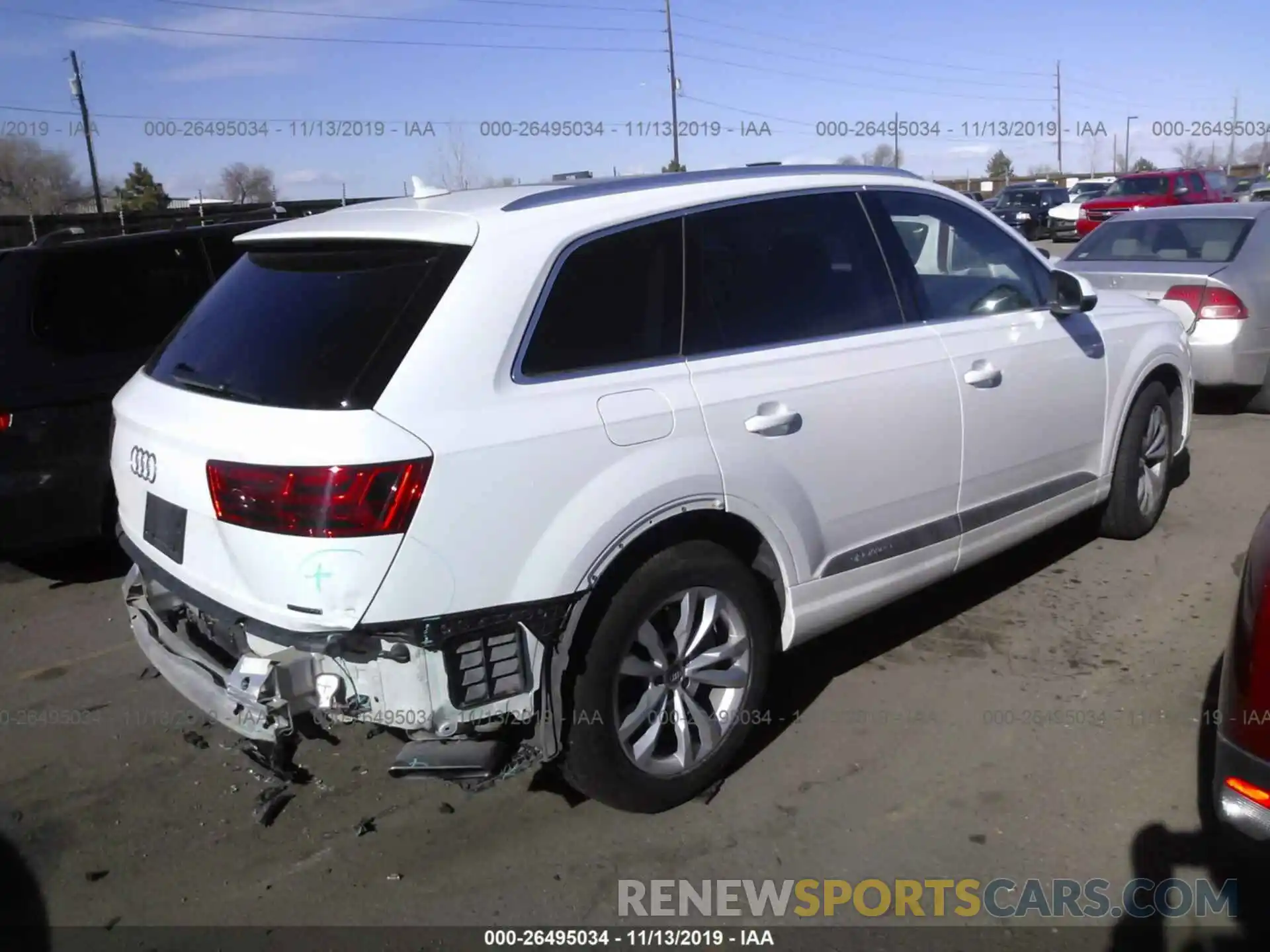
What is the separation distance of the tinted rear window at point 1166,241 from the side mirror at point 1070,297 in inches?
169

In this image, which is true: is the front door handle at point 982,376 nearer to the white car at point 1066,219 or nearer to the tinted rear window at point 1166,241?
the tinted rear window at point 1166,241

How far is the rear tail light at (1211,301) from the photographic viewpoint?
7.81 m

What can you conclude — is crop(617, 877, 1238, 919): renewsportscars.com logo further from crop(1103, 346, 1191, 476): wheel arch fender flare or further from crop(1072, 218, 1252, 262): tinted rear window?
crop(1072, 218, 1252, 262): tinted rear window

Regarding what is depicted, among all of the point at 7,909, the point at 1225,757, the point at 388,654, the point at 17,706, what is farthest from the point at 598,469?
the point at 17,706

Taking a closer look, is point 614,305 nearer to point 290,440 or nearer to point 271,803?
point 290,440

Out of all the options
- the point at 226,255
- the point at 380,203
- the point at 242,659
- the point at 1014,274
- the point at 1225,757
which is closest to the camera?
the point at 1225,757

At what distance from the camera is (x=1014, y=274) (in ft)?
15.5

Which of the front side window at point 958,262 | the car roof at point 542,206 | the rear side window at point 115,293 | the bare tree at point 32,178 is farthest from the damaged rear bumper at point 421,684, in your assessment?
the bare tree at point 32,178

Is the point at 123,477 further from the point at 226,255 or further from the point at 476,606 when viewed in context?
the point at 226,255

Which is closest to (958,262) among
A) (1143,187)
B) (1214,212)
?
(1214,212)

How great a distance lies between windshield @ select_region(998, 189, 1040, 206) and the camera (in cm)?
3014

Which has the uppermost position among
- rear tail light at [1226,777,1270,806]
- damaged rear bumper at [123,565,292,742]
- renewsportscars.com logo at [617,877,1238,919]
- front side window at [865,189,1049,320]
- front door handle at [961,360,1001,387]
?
front side window at [865,189,1049,320]

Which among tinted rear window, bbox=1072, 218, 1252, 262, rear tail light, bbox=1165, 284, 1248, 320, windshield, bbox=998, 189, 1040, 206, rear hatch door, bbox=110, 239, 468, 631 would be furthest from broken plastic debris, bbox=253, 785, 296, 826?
windshield, bbox=998, 189, 1040, 206

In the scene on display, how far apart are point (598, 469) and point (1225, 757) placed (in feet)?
5.75
